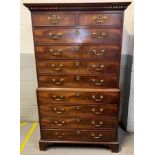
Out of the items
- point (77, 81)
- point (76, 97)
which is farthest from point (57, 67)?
point (76, 97)

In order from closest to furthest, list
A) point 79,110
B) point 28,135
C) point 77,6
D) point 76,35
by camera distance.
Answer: point 77,6
point 76,35
point 79,110
point 28,135

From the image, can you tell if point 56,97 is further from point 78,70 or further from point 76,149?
point 76,149

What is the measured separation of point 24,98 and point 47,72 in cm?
109

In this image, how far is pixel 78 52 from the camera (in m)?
2.16

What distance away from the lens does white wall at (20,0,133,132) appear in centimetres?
279

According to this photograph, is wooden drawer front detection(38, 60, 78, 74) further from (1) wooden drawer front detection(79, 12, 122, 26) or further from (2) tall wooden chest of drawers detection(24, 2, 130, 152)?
(1) wooden drawer front detection(79, 12, 122, 26)

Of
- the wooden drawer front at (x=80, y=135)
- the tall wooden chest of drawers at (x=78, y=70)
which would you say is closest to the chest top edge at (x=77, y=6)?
the tall wooden chest of drawers at (x=78, y=70)

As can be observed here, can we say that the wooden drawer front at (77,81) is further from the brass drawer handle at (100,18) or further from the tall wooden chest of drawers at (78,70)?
the brass drawer handle at (100,18)

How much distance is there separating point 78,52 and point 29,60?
108 cm

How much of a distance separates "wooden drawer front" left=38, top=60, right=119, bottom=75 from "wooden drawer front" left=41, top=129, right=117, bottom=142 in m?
0.72

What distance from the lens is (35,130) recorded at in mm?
2947

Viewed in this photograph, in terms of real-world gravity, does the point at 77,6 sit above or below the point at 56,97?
above

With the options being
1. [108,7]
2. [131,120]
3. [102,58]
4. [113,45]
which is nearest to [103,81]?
[102,58]

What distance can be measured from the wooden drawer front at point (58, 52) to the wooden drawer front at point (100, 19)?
0.95ft
